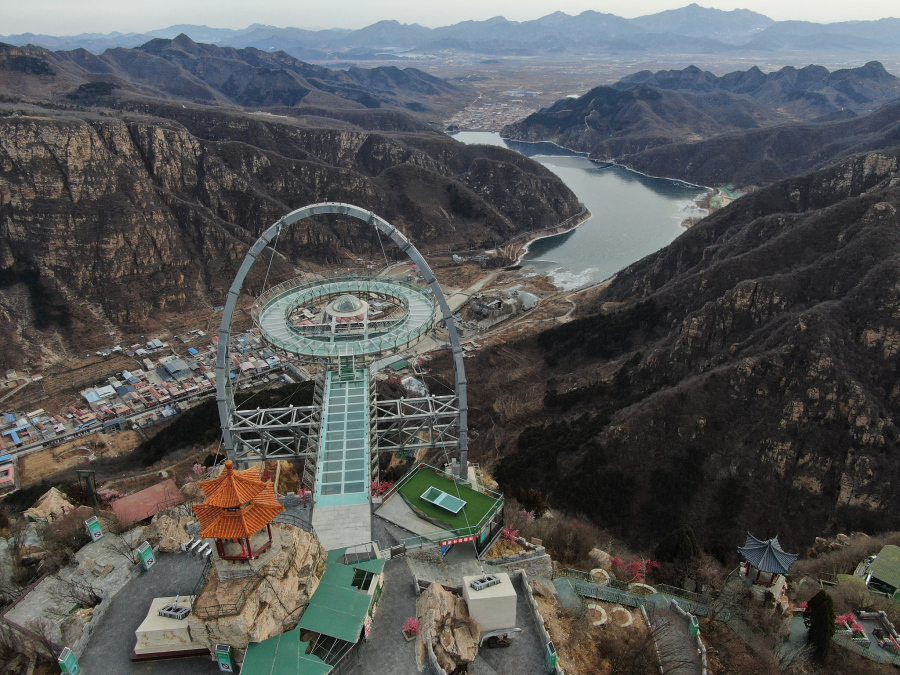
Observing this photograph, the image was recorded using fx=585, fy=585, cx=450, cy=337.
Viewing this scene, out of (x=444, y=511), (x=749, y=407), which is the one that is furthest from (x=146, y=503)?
(x=749, y=407)

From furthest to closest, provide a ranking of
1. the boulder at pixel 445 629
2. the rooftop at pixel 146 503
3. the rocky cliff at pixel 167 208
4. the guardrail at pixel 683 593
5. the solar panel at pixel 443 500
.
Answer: the rocky cliff at pixel 167 208
the rooftop at pixel 146 503
the solar panel at pixel 443 500
the guardrail at pixel 683 593
the boulder at pixel 445 629

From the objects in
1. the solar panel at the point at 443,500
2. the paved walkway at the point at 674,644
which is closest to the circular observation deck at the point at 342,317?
the solar panel at the point at 443,500

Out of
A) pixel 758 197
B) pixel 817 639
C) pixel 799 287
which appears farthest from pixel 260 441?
pixel 758 197

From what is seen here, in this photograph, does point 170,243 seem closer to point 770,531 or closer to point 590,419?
point 590,419

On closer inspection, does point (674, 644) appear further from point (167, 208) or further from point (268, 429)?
point (167, 208)

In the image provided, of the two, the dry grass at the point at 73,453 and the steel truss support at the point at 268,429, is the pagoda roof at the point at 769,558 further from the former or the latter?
the dry grass at the point at 73,453

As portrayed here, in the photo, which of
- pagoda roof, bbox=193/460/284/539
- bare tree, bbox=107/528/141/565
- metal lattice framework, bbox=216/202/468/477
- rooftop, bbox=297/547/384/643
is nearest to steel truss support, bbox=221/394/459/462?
metal lattice framework, bbox=216/202/468/477
